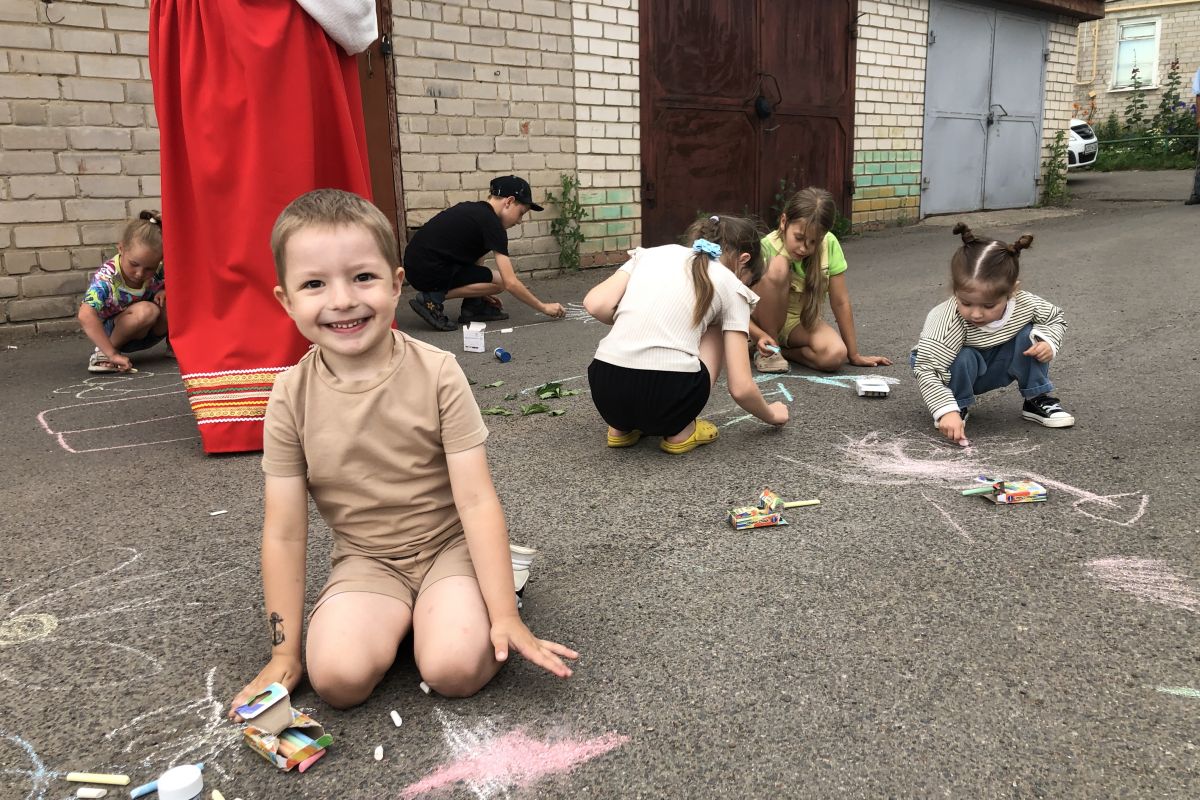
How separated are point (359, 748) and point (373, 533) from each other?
1.53 feet

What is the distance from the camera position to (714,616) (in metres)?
2.05

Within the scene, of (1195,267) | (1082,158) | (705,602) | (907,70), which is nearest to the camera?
(705,602)

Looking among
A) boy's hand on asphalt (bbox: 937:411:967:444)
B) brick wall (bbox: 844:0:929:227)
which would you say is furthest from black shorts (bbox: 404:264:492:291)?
brick wall (bbox: 844:0:929:227)

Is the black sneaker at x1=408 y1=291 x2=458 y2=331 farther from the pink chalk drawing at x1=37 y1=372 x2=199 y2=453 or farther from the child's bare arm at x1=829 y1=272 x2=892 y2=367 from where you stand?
the child's bare arm at x1=829 y1=272 x2=892 y2=367

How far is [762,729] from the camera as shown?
1627 millimetres

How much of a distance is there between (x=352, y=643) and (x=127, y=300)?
12.9ft

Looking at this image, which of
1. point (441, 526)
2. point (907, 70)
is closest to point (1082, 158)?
point (907, 70)

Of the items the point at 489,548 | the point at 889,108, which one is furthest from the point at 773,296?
the point at 889,108

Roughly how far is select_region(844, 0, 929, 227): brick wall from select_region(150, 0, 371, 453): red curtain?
913 cm

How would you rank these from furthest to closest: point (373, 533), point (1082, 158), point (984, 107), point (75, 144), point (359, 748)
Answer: point (1082, 158), point (984, 107), point (75, 144), point (373, 533), point (359, 748)

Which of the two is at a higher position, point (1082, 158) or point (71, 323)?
point (1082, 158)

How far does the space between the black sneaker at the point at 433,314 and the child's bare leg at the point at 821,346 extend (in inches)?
102

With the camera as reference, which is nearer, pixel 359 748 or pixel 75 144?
pixel 359 748

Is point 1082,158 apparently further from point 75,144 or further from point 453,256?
point 75,144
